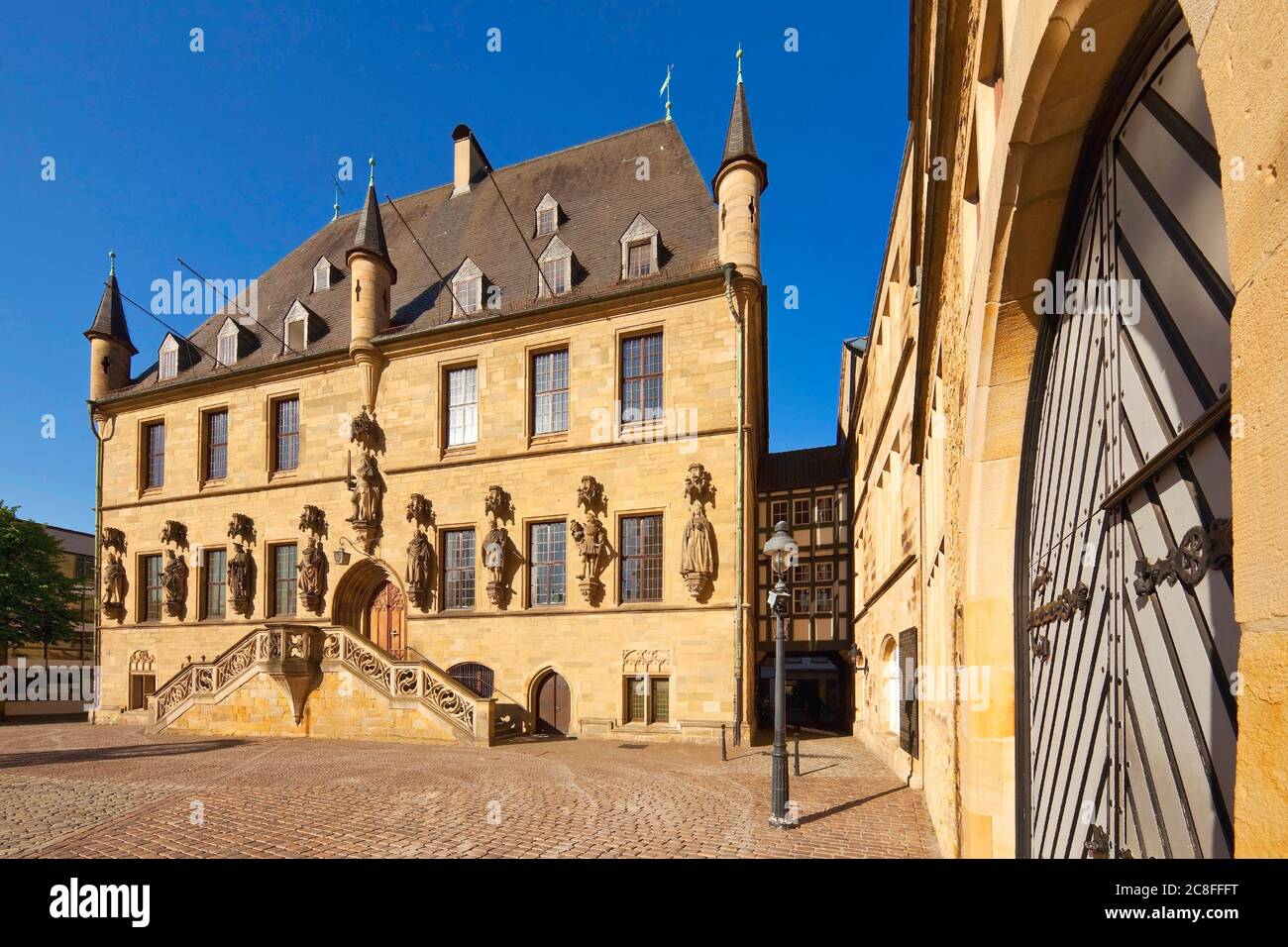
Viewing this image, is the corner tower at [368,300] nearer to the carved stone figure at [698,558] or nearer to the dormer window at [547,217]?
the dormer window at [547,217]

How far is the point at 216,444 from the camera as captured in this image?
25.1m

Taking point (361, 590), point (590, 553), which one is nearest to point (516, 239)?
point (590, 553)

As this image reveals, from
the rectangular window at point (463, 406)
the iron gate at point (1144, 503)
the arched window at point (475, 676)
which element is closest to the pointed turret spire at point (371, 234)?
the rectangular window at point (463, 406)

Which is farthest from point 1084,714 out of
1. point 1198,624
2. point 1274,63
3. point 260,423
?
point 260,423

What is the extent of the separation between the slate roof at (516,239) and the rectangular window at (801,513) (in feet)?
29.1

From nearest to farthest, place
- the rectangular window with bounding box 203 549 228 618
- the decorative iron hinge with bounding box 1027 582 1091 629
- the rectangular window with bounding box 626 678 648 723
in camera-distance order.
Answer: the decorative iron hinge with bounding box 1027 582 1091 629 < the rectangular window with bounding box 626 678 648 723 < the rectangular window with bounding box 203 549 228 618

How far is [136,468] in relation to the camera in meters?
26.0

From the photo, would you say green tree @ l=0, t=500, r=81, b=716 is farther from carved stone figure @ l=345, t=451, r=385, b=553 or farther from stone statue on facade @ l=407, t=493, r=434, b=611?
stone statue on facade @ l=407, t=493, r=434, b=611

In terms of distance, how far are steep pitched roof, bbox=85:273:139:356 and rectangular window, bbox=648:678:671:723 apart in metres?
26.4

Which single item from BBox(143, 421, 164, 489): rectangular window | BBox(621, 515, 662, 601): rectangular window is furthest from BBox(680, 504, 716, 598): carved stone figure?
BBox(143, 421, 164, 489): rectangular window

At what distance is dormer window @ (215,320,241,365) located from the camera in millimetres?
25469

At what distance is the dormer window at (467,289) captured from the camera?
22.0 metres

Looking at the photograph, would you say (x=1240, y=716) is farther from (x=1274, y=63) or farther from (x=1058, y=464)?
(x=1058, y=464)

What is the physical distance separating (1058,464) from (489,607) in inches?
699
